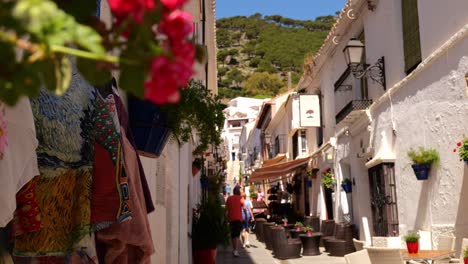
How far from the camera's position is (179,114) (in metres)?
3.79

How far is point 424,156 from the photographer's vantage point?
8562 mm

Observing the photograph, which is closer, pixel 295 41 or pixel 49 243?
pixel 49 243

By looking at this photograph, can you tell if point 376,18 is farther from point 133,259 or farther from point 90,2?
point 90,2

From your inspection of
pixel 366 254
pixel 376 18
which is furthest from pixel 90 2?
pixel 376 18

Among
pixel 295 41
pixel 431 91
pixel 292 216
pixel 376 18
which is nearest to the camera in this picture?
pixel 431 91

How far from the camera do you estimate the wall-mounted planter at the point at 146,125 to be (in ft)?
12.1

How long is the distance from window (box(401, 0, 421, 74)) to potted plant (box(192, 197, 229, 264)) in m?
4.59

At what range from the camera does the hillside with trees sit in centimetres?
8919

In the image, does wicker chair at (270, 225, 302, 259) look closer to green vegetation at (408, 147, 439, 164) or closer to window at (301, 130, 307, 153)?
green vegetation at (408, 147, 439, 164)

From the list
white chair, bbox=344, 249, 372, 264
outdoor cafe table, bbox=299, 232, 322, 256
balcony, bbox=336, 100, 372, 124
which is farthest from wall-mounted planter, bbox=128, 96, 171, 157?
outdoor cafe table, bbox=299, 232, 322, 256

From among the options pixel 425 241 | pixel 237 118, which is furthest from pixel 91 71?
pixel 237 118

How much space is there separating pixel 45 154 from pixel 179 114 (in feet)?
5.61

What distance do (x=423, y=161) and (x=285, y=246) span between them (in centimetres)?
525

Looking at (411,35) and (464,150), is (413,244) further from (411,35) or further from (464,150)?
(411,35)
